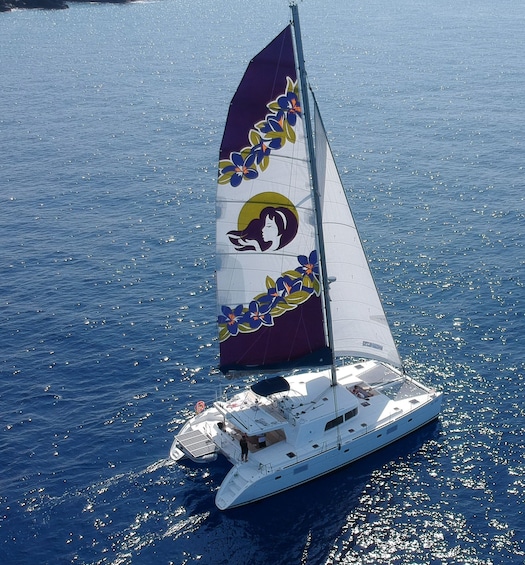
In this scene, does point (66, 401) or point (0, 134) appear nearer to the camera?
point (66, 401)

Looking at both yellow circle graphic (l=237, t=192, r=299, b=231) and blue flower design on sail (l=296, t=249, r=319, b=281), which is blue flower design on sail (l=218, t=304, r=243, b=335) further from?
yellow circle graphic (l=237, t=192, r=299, b=231)

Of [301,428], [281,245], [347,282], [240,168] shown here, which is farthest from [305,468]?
[240,168]

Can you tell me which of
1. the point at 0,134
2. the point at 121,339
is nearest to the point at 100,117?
the point at 0,134

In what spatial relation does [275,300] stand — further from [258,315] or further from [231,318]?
[231,318]

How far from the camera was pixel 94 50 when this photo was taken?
194 metres

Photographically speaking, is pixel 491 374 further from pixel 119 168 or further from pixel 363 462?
pixel 119 168

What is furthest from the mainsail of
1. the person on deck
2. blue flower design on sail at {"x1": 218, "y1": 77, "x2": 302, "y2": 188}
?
the person on deck

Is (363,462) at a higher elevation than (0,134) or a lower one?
lower

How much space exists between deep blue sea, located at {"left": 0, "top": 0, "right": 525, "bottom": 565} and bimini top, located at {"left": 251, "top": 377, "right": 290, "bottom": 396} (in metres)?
6.33

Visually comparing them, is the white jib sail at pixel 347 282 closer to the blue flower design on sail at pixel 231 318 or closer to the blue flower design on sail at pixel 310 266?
the blue flower design on sail at pixel 310 266

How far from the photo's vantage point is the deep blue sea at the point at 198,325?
4750 centimetres

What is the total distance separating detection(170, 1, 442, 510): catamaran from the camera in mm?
47375

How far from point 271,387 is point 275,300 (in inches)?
251

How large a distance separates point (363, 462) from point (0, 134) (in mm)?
97239
